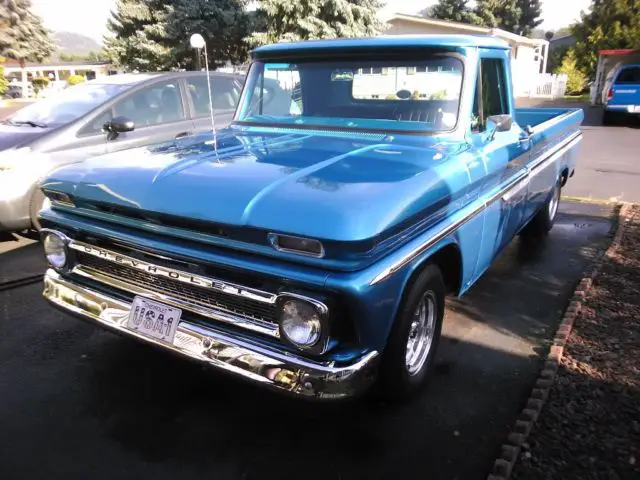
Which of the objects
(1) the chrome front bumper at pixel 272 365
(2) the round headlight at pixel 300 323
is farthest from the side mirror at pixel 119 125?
(2) the round headlight at pixel 300 323

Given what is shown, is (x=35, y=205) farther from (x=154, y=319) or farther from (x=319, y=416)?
(x=319, y=416)

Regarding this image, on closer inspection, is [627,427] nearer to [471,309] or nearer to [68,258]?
[471,309]

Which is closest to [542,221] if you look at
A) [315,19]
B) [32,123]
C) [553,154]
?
[553,154]

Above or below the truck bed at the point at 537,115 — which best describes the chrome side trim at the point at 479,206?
below

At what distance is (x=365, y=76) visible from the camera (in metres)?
3.50

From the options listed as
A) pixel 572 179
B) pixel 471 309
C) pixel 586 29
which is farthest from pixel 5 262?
pixel 586 29

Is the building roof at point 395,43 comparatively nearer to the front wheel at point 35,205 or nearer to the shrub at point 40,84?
the front wheel at point 35,205

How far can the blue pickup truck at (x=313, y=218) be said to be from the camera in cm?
221

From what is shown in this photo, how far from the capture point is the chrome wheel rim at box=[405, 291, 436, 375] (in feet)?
9.55

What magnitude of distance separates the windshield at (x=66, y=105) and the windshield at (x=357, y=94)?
276 centimetres

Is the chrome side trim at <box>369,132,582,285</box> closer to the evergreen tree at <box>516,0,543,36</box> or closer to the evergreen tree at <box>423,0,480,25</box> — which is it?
the evergreen tree at <box>423,0,480,25</box>

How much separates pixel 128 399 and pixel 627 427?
8.79 feet

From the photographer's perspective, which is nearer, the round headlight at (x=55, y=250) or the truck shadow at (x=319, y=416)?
the truck shadow at (x=319, y=416)

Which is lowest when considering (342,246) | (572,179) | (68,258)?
(572,179)
